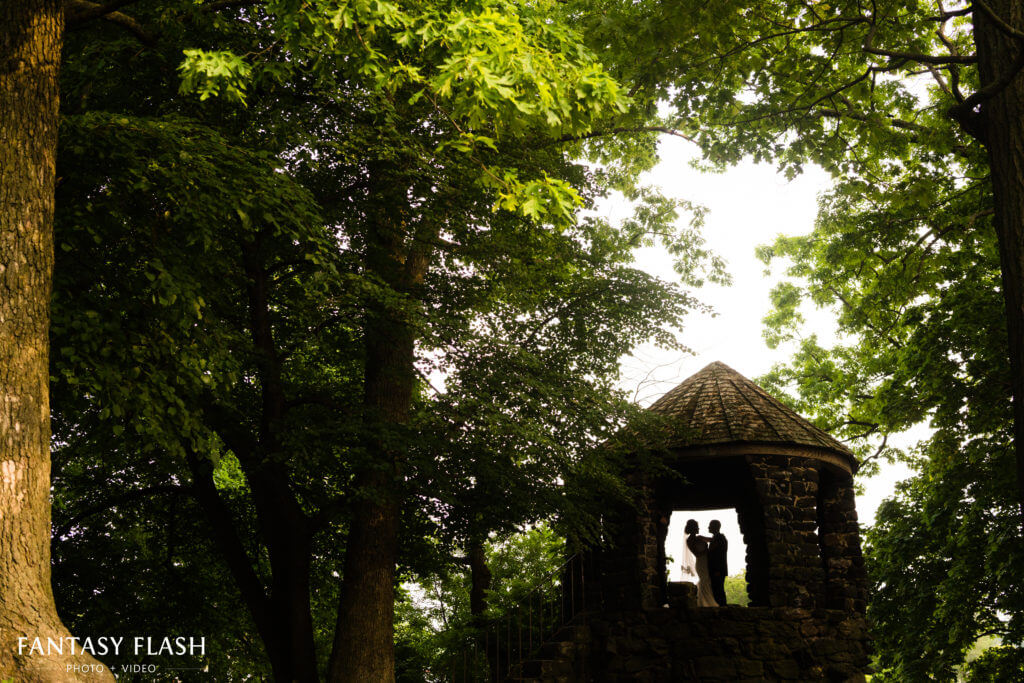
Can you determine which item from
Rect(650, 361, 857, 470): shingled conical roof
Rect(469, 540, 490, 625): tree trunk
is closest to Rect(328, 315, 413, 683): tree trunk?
Rect(650, 361, 857, 470): shingled conical roof

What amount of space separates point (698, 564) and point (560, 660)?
10.5ft

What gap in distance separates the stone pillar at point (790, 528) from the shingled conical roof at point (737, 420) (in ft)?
1.05

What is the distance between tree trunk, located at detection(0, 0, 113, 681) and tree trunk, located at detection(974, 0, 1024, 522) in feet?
20.1

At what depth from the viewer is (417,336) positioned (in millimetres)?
9180

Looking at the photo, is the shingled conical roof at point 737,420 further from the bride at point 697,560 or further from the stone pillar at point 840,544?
the bride at point 697,560

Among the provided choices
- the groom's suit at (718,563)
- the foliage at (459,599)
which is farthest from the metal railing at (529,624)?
the groom's suit at (718,563)

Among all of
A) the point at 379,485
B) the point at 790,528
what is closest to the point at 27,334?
the point at 379,485

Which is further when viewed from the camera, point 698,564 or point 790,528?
point 698,564

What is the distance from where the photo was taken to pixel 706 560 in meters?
12.5

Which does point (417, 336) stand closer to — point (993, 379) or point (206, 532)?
point (206, 532)

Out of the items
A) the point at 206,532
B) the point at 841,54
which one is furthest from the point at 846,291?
the point at 206,532

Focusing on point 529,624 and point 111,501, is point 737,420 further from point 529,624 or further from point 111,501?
point 111,501

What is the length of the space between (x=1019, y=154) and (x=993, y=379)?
282 inches

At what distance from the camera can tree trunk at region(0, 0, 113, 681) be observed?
420cm
